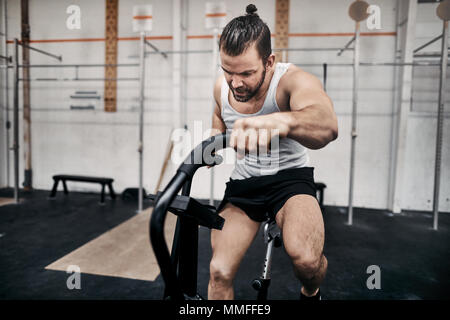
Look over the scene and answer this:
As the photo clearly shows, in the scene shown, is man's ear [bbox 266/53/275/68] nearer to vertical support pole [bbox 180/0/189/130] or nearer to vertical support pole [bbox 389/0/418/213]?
vertical support pole [bbox 180/0/189/130]

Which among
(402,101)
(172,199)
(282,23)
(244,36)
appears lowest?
(172,199)

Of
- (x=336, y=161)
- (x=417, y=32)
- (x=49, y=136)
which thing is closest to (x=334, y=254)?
(x=336, y=161)

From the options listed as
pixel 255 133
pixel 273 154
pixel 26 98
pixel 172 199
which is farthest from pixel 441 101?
pixel 26 98

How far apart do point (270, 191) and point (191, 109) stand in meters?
3.82

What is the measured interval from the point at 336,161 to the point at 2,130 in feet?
19.7

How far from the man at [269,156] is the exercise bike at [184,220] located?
10 cm

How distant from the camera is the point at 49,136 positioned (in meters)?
5.25

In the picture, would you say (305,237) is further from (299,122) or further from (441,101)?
(441,101)

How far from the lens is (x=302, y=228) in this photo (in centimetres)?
99

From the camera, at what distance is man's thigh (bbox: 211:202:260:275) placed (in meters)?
1.10

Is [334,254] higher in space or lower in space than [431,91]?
lower
